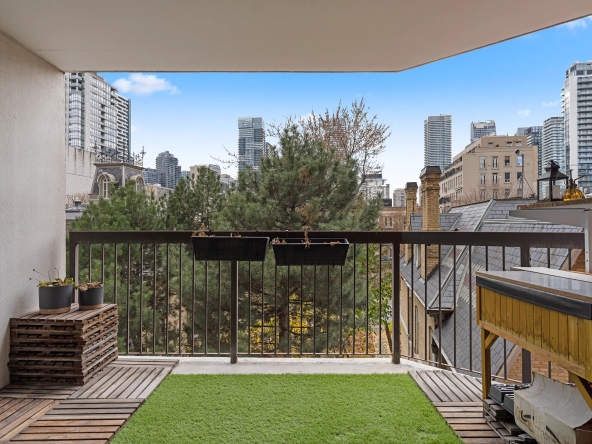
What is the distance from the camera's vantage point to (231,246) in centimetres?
277

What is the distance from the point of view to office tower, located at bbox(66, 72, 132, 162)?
6.79 meters

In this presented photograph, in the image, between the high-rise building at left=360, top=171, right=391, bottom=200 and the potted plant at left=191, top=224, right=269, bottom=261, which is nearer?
the potted plant at left=191, top=224, right=269, bottom=261

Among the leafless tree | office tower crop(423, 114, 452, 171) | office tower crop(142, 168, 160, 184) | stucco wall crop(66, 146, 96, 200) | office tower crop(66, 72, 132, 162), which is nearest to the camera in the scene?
office tower crop(66, 72, 132, 162)

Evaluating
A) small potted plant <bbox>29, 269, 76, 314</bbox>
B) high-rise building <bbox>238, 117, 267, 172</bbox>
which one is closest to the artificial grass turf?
small potted plant <bbox>29, 269, 76, 314</bbox>

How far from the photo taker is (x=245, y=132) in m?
11.4

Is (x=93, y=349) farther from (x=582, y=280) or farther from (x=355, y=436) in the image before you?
(x=582, y=280)

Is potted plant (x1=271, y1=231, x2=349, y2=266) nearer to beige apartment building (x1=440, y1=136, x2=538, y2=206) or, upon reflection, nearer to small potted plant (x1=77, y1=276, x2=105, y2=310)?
small potted plant (x1=77, y1=276, x2=105, y2=310)

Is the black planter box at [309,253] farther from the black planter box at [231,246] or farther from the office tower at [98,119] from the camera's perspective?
the office tower at [98,119]

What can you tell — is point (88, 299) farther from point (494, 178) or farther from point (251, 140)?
point (494, 178)

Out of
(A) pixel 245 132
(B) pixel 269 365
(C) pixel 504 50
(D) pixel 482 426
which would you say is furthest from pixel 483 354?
(C) pixel 504 50

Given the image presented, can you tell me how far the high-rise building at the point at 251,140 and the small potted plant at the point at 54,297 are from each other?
768 centimetres

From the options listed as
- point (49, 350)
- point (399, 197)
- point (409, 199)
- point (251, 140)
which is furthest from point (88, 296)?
point (409, 199)

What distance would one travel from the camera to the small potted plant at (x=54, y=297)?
8.71ft

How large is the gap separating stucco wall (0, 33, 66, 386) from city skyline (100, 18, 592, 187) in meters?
7.77
